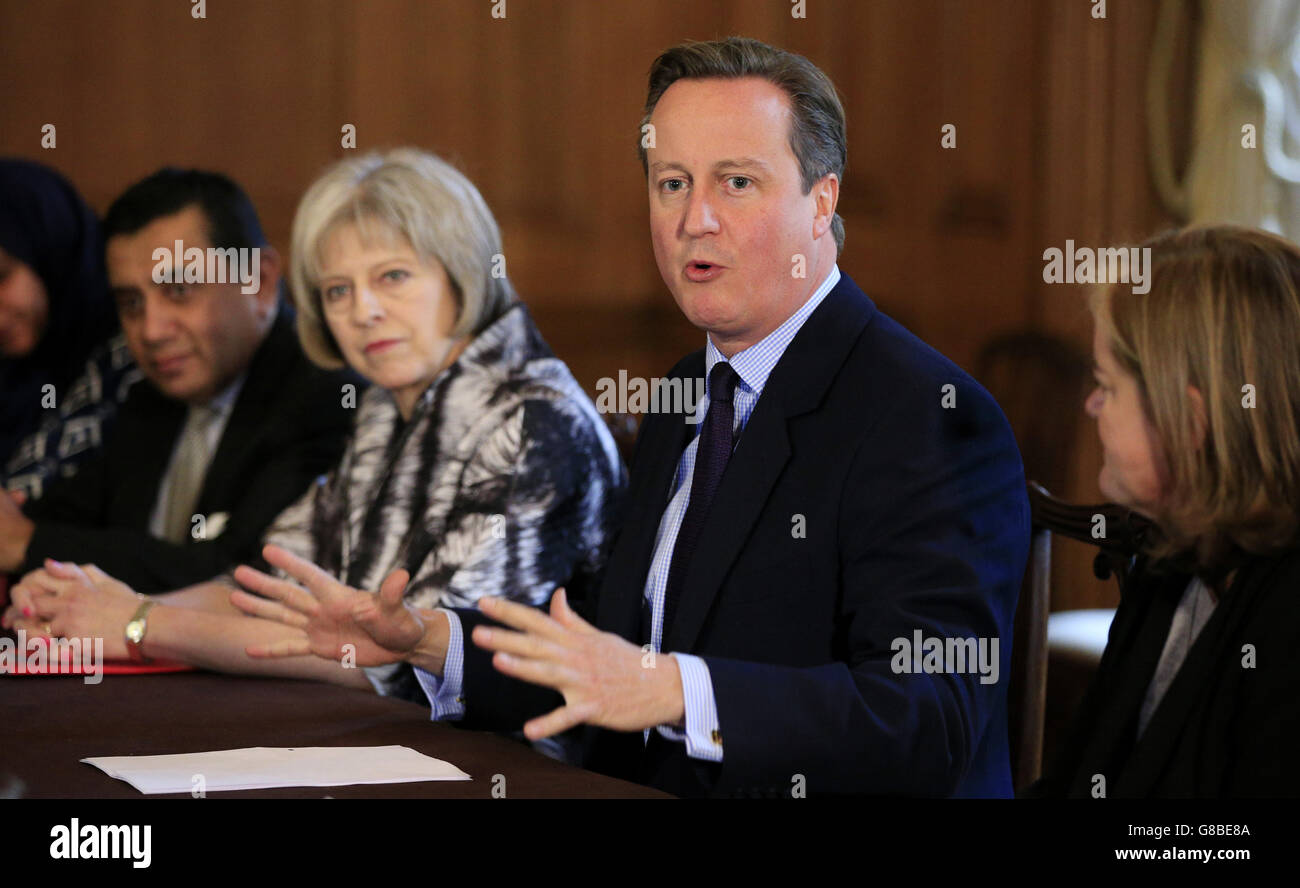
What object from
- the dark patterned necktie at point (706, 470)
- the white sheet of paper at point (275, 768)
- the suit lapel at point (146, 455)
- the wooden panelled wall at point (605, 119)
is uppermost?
the wooden panelled wall at point (605, 119)

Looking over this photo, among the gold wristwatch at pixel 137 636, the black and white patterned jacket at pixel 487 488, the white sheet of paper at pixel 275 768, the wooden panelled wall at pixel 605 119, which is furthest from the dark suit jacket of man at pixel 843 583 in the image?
the wooden panelled wall at pixel 605 119

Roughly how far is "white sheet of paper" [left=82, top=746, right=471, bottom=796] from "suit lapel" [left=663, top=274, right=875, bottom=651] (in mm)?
402

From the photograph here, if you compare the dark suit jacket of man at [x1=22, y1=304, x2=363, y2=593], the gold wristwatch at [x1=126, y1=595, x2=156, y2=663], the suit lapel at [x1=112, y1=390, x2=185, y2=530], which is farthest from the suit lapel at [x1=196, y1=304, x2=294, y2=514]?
the gold wristwatch at [x1=126, y1=595, x2=156, y2=663]

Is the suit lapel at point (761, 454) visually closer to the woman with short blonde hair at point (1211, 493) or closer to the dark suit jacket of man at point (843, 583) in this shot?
the dark suit jacket of man at point (843, 583)

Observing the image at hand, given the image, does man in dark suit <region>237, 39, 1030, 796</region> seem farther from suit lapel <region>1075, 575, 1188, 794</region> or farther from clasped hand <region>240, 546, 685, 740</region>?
suit lapel <region>1075, 575, 1188, 794</region>

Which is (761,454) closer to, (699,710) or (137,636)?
(699,710)

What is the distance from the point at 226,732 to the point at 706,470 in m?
0.71

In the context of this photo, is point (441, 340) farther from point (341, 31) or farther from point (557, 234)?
point (341, 31)

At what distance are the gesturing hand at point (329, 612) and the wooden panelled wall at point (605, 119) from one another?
2592 millimetres

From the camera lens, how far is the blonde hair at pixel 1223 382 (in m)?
1.50

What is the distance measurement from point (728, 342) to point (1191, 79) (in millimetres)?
2914

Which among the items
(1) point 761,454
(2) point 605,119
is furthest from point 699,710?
(2) point 605,119
